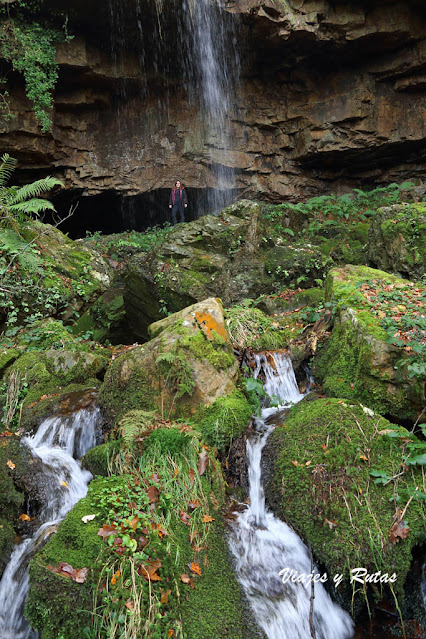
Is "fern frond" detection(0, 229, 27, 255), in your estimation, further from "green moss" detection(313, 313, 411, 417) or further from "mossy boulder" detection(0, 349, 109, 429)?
"green moss" detection(313, 313, 411, 417)

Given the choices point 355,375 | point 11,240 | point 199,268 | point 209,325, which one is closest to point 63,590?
Answer: point 209,325

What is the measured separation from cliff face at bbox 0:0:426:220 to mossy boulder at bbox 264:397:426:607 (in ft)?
41.1

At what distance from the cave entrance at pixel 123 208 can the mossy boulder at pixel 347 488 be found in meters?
12.8

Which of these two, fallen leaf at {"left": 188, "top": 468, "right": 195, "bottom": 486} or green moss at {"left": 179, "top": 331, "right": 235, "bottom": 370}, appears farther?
green moss at {"left": 179, "top": 331, "right": 235, "bottom": 370}

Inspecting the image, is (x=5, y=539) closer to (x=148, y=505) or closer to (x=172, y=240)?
(x=148, y=505)

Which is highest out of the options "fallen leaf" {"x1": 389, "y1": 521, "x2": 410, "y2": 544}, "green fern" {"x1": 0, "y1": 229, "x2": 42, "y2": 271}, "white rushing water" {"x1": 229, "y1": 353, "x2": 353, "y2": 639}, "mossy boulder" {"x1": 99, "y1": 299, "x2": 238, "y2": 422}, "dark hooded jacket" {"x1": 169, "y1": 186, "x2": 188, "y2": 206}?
"dark hooded jacket" {"x1": 169, "y1": 186, "x2": 188, "y2": 206}

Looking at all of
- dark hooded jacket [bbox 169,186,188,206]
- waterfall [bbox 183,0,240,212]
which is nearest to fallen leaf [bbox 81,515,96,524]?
dark hooded jacket [bbox 169,186,188,206]

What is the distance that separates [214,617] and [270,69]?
1574cm

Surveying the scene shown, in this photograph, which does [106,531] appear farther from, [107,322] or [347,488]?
[107,322]

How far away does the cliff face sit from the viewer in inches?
481

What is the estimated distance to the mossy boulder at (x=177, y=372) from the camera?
173 inches

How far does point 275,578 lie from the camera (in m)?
3.11

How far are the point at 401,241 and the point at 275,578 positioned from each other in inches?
264

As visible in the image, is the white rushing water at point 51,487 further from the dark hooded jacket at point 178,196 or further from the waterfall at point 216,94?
the waterfall at point 216,94
